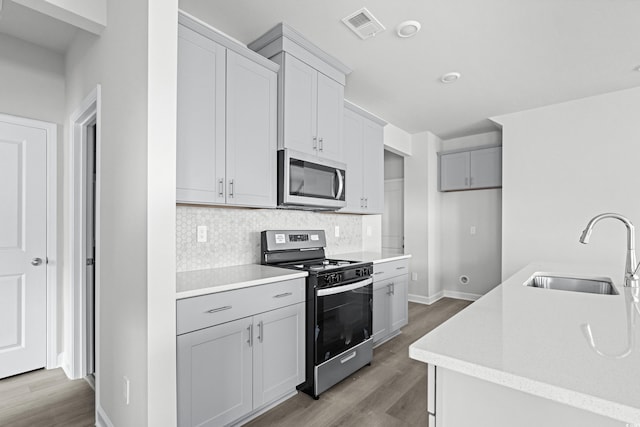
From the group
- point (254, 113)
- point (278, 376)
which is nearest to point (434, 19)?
point (254, 113)

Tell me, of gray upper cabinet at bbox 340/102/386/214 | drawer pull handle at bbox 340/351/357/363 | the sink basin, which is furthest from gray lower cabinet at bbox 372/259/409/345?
the sink basin

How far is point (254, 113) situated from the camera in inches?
91.2

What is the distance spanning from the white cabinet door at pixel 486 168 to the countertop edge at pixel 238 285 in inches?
145

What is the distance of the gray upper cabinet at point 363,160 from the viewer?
3.32 meters

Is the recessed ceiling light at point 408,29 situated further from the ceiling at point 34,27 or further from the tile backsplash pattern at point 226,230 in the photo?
the ceiling at point 34,27

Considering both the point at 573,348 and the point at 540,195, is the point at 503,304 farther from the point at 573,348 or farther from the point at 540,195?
the point at 540,195

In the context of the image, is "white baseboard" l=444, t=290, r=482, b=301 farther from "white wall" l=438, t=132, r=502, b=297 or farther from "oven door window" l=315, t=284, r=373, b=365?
"oven door window" l=315, t=284, r=373, b=365

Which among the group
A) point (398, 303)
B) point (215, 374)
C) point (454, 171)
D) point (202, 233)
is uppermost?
point (454, 171)

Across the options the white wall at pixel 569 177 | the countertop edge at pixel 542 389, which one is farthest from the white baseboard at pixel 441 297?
the countertop edge at pixel 542 389

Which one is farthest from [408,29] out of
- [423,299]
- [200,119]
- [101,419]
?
[423,299]

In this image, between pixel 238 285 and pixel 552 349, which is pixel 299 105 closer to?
pixel 238 285

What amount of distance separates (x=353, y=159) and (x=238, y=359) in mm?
2230

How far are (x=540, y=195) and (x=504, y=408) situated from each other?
12.9ft

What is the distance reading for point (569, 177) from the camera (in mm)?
3803
